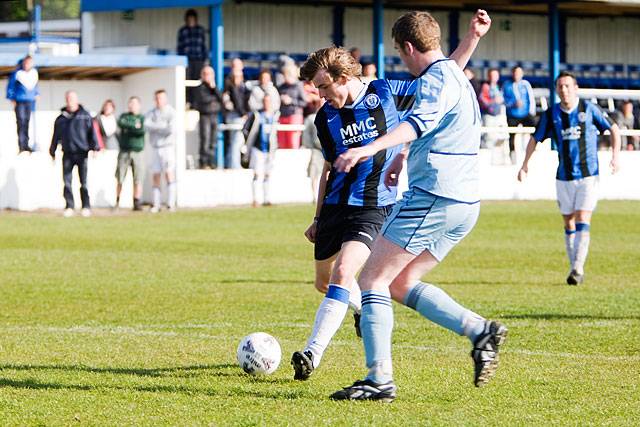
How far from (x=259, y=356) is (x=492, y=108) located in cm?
2209

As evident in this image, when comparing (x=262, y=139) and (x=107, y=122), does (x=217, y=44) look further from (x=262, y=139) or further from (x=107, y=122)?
(x=262, y=139)

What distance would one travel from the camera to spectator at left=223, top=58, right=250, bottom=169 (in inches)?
1069

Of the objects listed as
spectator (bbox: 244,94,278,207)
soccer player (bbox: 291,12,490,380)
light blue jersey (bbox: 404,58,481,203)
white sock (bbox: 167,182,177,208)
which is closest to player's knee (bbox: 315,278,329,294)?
soccer player (bbox: 291,12,490,380)

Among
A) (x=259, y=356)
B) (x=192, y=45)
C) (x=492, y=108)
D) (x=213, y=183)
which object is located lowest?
(x=259, y=356)

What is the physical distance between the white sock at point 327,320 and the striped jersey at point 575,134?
Answer: 22.8 feet

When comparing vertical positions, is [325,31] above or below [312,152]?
above

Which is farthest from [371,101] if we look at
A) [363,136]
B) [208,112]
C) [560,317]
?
[208,112]

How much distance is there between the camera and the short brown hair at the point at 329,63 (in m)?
7.68

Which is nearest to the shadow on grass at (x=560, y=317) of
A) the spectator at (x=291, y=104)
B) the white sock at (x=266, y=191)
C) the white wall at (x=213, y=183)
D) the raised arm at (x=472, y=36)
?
the raised arm at (x=472, y=36)

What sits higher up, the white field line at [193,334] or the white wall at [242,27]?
the white wall at [242,27]

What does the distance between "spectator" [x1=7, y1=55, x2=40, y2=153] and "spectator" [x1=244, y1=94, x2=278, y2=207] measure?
4.22 meters

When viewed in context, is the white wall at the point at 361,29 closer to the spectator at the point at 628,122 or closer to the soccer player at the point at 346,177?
the spectator at the point at 628,122

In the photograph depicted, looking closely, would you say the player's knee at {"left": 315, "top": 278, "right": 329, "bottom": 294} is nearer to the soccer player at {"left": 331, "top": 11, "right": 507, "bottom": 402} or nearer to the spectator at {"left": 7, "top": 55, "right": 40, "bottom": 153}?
the soccer player at {"left": 331, "top": 11, "right": 507, "bottom": 402}

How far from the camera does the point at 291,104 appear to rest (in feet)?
90.7
